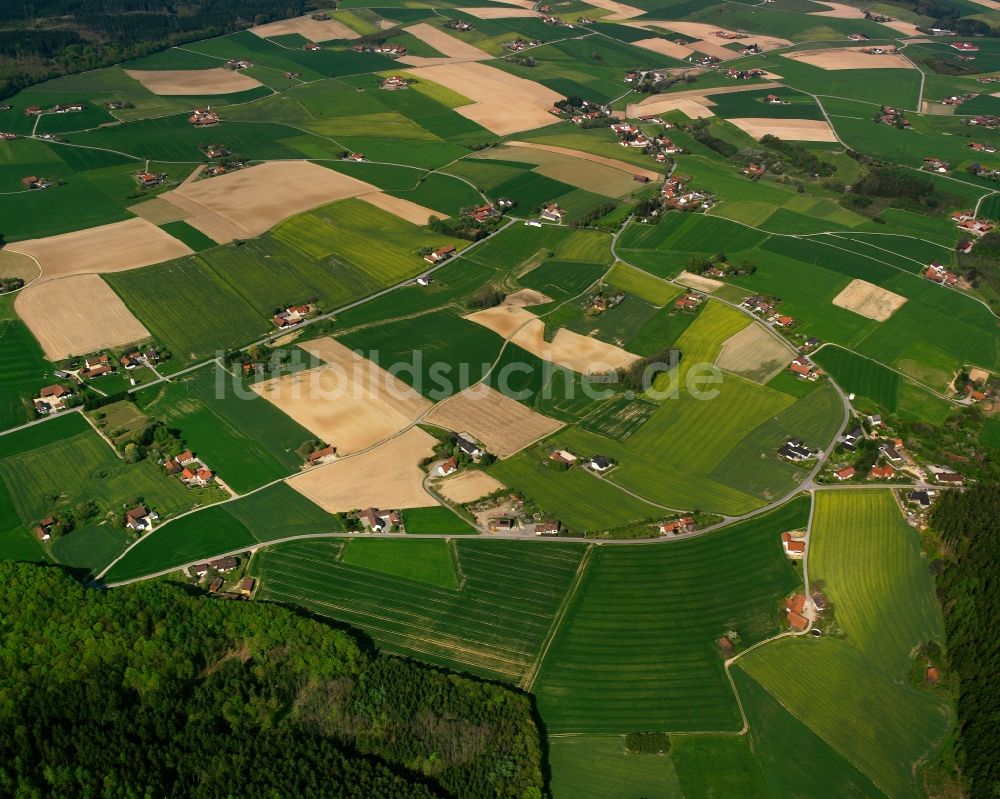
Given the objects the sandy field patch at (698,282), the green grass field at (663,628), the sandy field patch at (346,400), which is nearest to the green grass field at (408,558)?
the green grass field at (663,628)

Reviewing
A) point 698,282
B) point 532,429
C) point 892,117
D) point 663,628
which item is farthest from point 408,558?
point 892,117

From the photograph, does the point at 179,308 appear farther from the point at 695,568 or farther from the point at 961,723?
the point at 961,723

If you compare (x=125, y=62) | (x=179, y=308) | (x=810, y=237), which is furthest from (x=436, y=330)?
(x=125, y=62)

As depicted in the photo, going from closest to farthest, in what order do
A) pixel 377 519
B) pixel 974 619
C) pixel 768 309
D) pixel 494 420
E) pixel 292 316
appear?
pixel 974 619, pixel 377 519, pixel 494 420, pixel 292 316, pixel 768 309

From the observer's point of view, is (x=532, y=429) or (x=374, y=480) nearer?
(x=374, y=480)

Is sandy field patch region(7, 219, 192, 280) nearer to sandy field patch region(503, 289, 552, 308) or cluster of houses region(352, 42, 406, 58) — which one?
sandy field patch region(503, 289, 552, 308)

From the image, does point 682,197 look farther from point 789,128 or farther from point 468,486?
point 468,486

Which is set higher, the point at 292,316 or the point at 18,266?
the point at 18,266

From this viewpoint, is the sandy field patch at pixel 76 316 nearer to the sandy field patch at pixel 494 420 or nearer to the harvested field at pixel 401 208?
the sandy field patch at pixel 494 420
